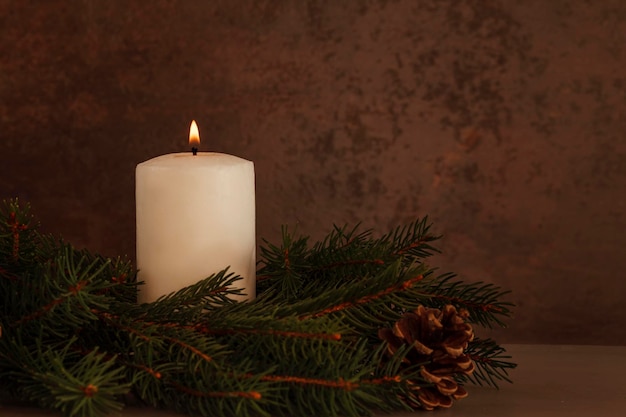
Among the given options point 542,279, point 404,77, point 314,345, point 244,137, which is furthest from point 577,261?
point 314,345

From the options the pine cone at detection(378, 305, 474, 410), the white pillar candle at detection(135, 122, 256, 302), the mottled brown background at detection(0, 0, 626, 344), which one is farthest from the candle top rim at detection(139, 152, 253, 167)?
the mottled brown background at detection(0, 0, 626, 344)

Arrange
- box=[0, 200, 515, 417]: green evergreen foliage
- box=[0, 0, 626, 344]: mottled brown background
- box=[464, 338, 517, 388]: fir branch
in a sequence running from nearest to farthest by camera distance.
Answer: box=[0, 200, 515, 417]: green evergreen foliage → box=[464, 338, 517, 388]: fir branch → box=[0, 0, 626, 344]: mottled brown background

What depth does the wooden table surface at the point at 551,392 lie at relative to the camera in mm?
512

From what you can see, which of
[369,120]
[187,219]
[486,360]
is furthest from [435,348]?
[369,120]

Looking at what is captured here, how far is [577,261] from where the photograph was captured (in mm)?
879

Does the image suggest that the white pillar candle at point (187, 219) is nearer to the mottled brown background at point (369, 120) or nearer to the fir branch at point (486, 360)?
the fir branch at point (486, 360)

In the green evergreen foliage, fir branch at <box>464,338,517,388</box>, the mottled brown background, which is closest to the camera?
the green evergreen foliage

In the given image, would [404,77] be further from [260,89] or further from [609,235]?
[609,235]

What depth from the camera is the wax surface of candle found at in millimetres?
535

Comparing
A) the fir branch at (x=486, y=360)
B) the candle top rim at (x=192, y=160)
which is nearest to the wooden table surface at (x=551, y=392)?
the fir branch at (x=486, y=360)

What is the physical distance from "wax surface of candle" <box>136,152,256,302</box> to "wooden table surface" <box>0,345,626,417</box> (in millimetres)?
90

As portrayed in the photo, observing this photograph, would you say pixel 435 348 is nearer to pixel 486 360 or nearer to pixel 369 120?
pixel 486 360

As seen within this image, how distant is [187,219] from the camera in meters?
0.54

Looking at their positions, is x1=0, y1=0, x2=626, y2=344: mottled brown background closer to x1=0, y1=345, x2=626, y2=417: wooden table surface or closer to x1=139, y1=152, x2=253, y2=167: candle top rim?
x1=0, y1=345, x2=626, y2=417: wooden table surface
